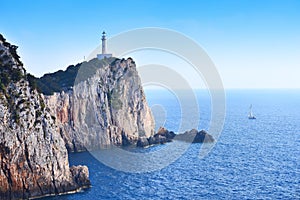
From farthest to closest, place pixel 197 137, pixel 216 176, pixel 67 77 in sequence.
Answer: pixel 197 137 < pixel 67 77 < pixel 216 176

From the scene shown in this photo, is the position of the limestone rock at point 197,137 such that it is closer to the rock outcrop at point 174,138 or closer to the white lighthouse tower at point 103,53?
the rock outcrop at point 174,138

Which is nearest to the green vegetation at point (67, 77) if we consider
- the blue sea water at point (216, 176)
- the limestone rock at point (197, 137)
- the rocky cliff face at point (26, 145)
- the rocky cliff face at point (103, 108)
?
the rocky cliff face at point (103, 108)

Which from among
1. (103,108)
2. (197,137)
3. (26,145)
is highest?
(103,108)

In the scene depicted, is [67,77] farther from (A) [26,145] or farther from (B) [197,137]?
(A) [26,145]

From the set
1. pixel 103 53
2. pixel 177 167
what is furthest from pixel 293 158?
pixel 103 53

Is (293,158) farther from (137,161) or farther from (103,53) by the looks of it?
(103,53)

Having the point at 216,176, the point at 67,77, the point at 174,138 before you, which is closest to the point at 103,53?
the point at 67,77

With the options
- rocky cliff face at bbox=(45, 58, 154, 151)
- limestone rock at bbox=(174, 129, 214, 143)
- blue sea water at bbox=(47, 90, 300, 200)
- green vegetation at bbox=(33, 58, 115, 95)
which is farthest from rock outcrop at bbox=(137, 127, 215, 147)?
green vegetation at bbox=(33, 58, 115, 95)
